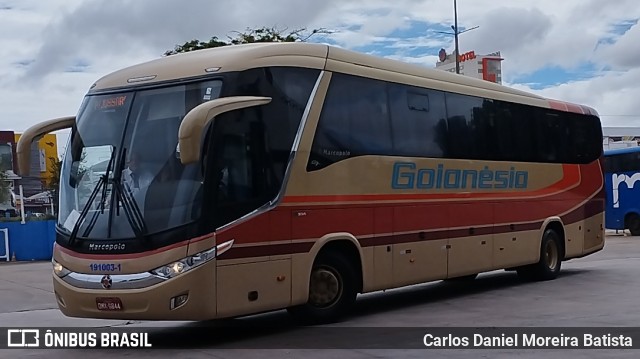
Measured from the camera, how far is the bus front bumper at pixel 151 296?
9375 millimetres

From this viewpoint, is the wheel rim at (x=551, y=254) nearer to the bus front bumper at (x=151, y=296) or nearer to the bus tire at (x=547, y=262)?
the bus tire at (x=547, y=262)

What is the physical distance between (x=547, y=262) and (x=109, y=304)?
33.4 ft

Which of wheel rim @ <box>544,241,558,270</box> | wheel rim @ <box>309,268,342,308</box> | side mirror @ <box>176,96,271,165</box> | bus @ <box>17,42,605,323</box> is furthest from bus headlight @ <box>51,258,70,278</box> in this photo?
wheel rim @ <box>544,241,558,270</box>

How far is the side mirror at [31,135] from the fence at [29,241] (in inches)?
757

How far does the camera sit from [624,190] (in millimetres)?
36125

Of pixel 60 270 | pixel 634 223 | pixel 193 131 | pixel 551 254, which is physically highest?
pixel 193 131

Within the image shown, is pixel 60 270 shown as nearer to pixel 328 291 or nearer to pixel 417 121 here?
pixel 328 291

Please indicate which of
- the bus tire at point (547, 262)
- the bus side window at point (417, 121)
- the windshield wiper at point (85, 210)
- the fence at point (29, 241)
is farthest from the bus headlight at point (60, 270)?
the fence at point (29, 241)

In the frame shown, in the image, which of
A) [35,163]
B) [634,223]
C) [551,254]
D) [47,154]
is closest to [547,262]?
[551,254]

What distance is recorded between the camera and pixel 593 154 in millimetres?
18562

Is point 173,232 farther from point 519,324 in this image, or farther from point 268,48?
point 519,324

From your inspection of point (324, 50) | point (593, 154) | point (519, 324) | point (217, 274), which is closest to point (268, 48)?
point (324, 50)

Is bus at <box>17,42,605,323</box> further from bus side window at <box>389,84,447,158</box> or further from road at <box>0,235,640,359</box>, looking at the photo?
road at <box>0,235,640,359</box>

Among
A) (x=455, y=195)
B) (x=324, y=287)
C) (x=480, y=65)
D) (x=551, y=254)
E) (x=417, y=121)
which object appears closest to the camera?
(x=324, y=287)
